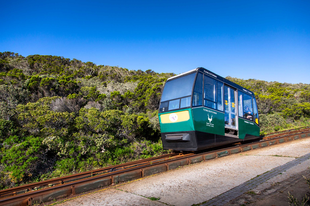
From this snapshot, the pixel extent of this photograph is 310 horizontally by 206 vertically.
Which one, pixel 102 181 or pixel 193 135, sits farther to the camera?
pixel 193 135

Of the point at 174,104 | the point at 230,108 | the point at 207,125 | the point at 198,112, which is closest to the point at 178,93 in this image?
the point at 174,104

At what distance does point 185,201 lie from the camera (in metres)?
3.56

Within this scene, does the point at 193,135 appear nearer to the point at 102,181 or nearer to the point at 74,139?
the point at 102,181

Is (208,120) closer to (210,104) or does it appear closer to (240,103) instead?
(210,104)

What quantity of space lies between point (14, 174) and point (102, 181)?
17.4 ft

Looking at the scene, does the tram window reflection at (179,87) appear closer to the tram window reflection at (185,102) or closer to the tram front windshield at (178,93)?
the tram front windshield at (178,93)

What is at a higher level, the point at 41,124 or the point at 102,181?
the point at 41,124

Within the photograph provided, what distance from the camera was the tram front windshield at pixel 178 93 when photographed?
7273 mm

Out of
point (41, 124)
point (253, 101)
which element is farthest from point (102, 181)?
point (253, 101)

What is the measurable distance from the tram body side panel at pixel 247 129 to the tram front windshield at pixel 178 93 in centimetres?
399

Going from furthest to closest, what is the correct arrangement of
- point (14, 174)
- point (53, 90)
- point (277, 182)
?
point (53, 90), point (14, 174), point (277, 182)

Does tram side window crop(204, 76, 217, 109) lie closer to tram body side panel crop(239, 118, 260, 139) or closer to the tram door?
the tram door

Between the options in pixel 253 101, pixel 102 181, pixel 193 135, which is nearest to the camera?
pixel 102 181

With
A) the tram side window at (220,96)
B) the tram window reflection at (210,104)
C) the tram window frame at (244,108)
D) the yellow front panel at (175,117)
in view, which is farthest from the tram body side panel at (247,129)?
the yellow front panel at (175,117)
